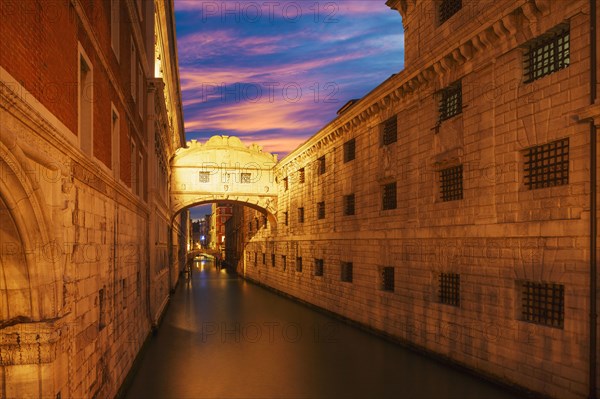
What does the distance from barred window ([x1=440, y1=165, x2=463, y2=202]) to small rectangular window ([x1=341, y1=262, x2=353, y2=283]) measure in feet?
29.0

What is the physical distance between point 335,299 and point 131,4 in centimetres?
1636

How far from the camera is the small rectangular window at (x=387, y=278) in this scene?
62.9 feet

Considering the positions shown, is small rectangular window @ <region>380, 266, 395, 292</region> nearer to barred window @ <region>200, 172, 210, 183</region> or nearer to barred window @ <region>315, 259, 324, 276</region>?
barred window @ <region>315, 259, 324, 276</region>

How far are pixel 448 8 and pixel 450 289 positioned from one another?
8.93 m

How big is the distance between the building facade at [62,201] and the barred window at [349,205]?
1274cm

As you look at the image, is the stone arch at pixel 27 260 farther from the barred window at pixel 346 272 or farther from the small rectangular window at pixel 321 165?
the small rectangular window at pixel 321 165

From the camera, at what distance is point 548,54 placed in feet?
37.8

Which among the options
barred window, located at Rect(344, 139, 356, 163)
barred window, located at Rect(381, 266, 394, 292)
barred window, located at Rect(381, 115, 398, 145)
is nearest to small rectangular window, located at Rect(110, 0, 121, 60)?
barred window, located at Rect(381, 115, 398, 145)

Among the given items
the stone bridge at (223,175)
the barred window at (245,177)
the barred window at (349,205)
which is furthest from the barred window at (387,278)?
the barred window at (245,177)

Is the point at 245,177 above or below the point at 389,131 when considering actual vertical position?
below

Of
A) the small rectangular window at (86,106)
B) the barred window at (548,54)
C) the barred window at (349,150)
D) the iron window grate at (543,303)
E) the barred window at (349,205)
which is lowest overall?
the iron window grate at (543,303)

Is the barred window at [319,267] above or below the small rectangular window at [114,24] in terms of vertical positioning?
below

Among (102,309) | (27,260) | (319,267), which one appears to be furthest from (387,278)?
(27,260)

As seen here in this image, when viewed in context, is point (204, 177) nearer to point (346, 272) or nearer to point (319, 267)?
point (319, 267)
